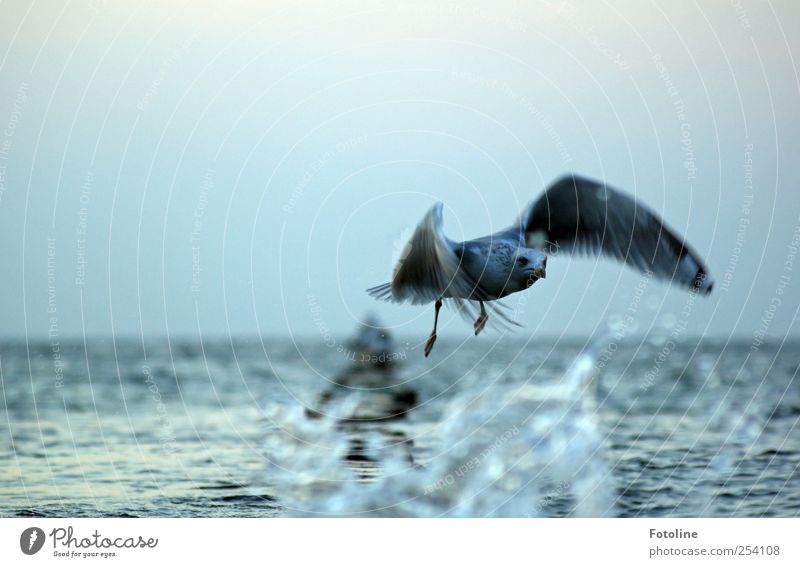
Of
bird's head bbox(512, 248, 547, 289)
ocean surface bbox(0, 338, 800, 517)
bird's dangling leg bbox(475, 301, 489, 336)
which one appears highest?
bird's head bbox(512, 248, 547, 289)

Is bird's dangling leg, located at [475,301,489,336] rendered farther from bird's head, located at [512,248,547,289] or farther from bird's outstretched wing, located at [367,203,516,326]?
bird's head, located at [512,248,547,289]

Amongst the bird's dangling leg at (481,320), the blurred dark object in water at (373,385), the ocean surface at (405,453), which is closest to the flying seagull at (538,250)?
the bird's dangling leg at (481,320)

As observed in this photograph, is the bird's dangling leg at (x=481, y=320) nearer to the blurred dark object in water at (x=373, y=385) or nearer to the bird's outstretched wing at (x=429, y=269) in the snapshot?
the bird's outstretched wing at (x=429, y=269)

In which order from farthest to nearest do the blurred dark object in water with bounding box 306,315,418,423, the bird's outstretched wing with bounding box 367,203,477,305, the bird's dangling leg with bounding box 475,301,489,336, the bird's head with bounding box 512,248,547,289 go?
the blurred dark object in water with bounding box 306,315,418,423, the bird's dangling leg with bounding box 475,301,489,336, the bird's head with bounding box 512,248,547,289, the bird's outstretched wing with bounding box 367,203,477,305

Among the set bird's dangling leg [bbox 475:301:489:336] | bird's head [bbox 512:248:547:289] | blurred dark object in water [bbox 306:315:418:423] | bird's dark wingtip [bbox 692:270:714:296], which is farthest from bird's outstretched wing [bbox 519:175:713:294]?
blurred dark object in water [bbox 306:315:418:423]

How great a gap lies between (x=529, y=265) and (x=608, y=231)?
894 mm

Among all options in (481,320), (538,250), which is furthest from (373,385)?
(538,250)

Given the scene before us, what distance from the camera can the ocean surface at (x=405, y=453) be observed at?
21.2 feet

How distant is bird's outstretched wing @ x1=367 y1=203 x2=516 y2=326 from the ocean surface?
1.81 metres

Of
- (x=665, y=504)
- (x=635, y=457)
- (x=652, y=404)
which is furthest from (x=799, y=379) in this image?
(x=665, y=504)

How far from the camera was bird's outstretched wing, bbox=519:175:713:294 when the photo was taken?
5145 millimetres

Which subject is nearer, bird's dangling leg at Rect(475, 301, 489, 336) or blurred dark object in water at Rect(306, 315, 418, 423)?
bird's dangling leg at Rect(475, 301, 489, 336)

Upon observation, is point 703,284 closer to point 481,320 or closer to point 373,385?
A: point 481,320
